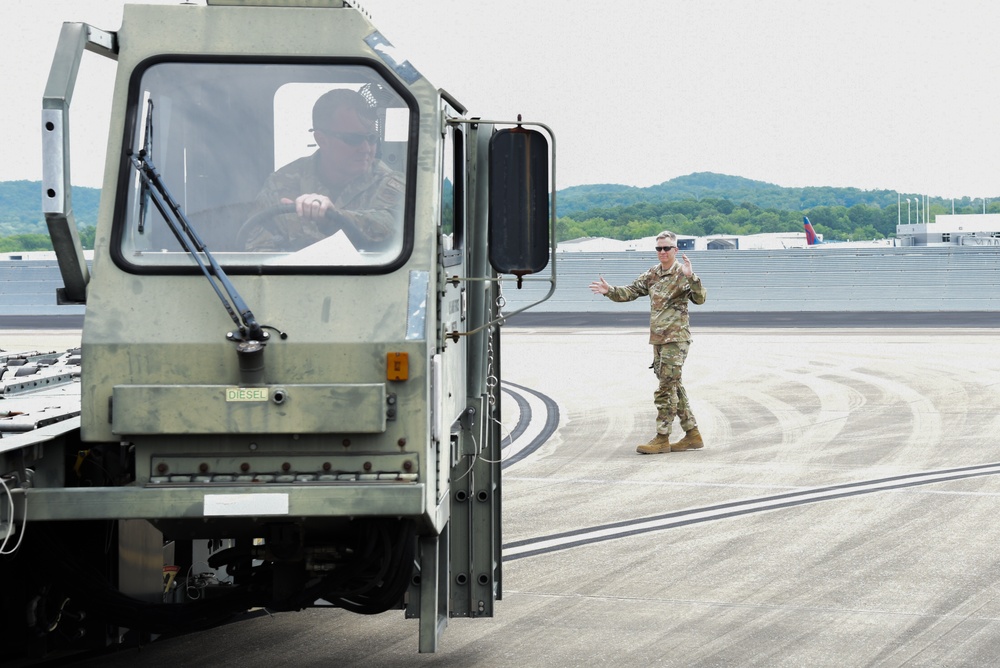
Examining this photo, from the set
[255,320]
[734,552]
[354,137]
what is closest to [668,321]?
[734,552]

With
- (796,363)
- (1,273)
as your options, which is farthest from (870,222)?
(796,363)

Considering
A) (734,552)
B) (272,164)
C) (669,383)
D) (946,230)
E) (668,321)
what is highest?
(946,230)

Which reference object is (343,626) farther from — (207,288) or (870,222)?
(870,222)

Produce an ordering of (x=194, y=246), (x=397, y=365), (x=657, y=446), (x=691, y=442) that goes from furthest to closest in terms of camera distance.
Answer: (x=691, y=442) < (x=657, y=446) < (x=194, y=246) < (x=397, y=365)

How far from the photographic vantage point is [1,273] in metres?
48.5

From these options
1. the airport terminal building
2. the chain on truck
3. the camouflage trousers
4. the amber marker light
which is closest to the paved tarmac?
the camouflage trousers

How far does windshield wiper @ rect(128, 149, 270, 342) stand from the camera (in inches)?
216

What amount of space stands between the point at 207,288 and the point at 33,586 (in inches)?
58.8

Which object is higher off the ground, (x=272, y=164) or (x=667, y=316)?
(x=272, y=164)

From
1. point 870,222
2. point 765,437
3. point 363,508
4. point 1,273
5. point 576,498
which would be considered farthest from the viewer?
point 870,222

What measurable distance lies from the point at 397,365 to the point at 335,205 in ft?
2.44

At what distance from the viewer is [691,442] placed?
14680 mm

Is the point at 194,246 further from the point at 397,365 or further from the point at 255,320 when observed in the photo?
the point at 397,365

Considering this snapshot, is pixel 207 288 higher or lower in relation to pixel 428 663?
higher
